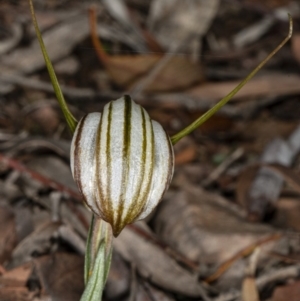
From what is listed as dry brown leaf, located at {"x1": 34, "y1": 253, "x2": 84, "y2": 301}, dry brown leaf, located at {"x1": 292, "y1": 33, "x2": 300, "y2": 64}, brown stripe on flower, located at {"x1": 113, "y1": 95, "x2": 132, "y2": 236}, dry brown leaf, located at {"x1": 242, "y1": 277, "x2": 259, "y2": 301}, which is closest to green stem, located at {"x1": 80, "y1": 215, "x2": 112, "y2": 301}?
brown stripe on flower, located at {"x1": 113, "y1": 95, "x2": 132, "y2": 236}

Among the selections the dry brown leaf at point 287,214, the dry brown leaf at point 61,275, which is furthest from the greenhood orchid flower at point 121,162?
the dry brown leaf at point 287,214

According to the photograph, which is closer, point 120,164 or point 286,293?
point 120,164

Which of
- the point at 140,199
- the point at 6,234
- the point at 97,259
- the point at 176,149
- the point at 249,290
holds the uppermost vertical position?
the point at 140,199

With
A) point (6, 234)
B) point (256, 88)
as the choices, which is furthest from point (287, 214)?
point (6, 234)

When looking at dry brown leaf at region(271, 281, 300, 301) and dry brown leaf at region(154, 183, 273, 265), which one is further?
dry brown leaf at region(154, 183, 273, 265)

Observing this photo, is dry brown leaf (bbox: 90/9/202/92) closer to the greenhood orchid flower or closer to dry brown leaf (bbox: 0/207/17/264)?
dry brown leaf (bbox: 0/207/17/264)

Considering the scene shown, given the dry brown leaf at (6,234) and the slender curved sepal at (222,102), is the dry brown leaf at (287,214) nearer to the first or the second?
the dry brown leaf at (6,234)

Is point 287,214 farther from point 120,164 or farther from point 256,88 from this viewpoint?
point 120,164

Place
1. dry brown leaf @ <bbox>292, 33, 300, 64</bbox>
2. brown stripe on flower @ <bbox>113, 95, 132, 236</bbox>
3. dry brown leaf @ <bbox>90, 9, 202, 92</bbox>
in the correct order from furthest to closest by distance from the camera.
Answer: dry brown leaf @ <bbox>292, 33, 300, 64</bbox>
dry brown leaf @ <bbox>90, 9, 202, 92</bbox>
brown stripe on flower @ <bbox>113, 95, 132, 236</bbox>
